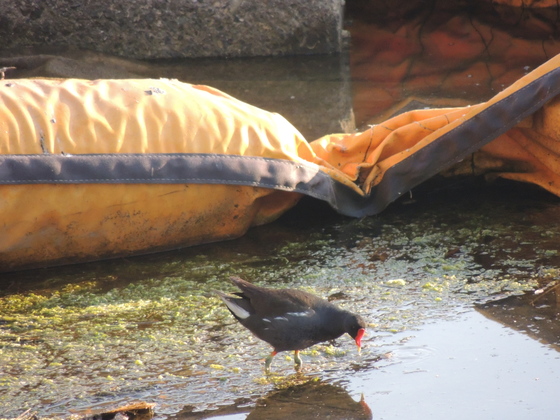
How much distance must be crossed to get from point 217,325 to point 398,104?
320cm

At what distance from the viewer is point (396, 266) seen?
3.70 m

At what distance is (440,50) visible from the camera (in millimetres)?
7645

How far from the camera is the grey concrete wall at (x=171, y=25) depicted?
6.84m

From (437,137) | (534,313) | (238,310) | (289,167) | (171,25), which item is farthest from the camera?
(171,25)

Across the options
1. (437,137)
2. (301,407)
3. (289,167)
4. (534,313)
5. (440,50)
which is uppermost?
(440,50)

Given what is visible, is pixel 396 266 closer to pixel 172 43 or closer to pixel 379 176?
pixel 379 176

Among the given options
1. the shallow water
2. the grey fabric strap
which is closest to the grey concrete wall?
the shallow water

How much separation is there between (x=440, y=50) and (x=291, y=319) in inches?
211

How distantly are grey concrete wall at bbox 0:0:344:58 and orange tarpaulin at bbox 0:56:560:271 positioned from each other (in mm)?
2830

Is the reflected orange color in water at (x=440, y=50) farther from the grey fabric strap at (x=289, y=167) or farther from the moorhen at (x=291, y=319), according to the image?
the moorhen at (x=291, y=319)

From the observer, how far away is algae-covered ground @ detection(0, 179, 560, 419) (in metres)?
2.77

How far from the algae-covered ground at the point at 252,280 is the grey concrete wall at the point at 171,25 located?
9.72ft

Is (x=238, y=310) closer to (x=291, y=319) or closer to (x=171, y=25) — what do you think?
(x=291, y=319)

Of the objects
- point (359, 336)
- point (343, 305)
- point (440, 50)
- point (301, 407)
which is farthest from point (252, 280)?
point (440, 50)
